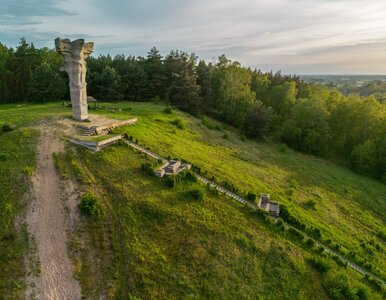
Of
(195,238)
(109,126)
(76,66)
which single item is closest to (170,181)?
(195,238)

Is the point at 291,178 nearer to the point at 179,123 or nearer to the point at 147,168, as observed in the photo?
the point at 179,123

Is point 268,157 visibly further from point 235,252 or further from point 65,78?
point 65,78

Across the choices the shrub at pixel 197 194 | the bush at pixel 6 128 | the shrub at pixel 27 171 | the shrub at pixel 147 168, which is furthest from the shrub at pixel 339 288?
the bush at pixel 6 128

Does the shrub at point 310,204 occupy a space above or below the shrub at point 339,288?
above

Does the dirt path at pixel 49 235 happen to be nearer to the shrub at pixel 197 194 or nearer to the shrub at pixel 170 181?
the shrub at pixel 170 181

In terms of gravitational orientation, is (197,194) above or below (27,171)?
below

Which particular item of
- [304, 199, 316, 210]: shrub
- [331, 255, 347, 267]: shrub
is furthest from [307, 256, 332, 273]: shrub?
[304, 199, 316, 210]: shrub
